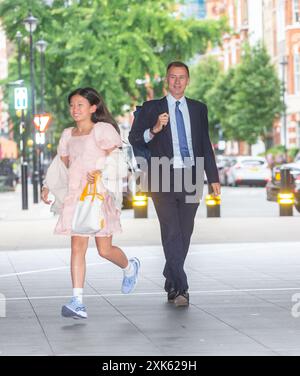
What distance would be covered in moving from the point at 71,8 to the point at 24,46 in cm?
453

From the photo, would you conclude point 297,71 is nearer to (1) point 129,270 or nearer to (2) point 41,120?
(2) point 41,120

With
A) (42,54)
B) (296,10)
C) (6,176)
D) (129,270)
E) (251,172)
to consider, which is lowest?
(6,176)

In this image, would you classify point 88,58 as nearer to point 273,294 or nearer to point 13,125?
point 13,125

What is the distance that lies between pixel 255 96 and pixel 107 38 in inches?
1280

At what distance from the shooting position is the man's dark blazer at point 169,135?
12.6 metres

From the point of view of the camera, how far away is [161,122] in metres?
12.3

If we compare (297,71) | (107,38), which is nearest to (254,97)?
(297,71)

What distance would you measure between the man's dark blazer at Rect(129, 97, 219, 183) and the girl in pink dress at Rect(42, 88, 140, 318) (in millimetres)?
743

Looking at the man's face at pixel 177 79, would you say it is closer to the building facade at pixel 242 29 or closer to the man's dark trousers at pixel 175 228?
the man's dark trousers at pixel 175 228

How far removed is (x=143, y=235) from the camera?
24.4 m

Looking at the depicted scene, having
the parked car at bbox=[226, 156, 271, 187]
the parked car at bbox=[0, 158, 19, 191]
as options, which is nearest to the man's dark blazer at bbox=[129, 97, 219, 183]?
the parked car at bbox=[226, 156, 271, 187]
